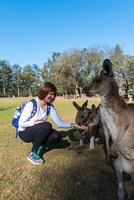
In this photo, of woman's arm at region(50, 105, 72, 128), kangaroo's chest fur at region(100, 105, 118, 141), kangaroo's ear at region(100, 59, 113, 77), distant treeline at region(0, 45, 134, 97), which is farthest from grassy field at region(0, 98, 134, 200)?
distant treeline at region(0, 45, 134, 97)

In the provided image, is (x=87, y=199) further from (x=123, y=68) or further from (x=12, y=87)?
(x=12, y=87)

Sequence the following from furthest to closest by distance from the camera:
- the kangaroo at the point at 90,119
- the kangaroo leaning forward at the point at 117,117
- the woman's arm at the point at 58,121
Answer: the kangaroo at the point at 90,119 → the woman's arm at the point at 58,121 → the kangaroo leaning forward at the point at 117,117

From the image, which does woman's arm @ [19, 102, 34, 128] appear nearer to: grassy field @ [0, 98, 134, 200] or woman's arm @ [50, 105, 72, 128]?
woman's arm @ [50, 105, 72, 128]

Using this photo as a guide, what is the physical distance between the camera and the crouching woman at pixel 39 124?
22.2 ft

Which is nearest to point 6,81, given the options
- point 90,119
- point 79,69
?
point 79,69

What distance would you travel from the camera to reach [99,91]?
175 inches

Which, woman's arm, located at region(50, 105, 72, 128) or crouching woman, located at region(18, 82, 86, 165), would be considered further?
woman's arm, located at region(50, 105, 72, 128)

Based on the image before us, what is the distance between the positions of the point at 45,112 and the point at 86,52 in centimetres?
6750

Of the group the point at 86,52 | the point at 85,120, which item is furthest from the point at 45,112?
the point at 86,52

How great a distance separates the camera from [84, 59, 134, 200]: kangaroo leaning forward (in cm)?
421

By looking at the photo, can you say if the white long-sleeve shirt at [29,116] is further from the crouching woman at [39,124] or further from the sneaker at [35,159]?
the sneaker at [35,159]

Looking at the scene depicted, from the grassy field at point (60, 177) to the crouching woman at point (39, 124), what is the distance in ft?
1.14

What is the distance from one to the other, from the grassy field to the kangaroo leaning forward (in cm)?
85

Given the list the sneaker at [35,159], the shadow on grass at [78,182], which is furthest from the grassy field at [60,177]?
the sneaker at [35,159]
